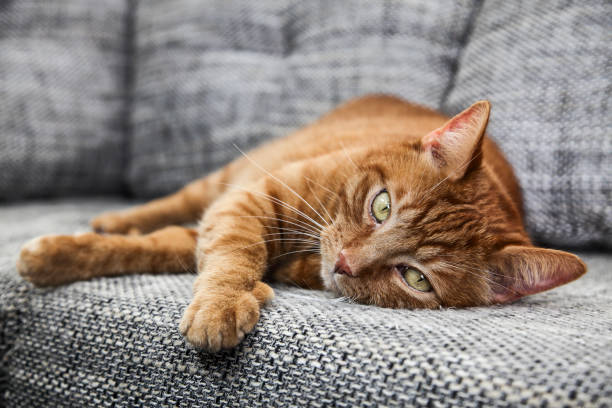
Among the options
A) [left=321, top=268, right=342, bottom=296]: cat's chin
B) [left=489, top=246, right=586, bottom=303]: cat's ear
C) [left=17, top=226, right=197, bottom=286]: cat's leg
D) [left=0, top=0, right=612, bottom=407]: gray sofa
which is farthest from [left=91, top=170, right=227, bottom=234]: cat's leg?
[left=489, top=246, right=586, bottom=303]: cat's ear

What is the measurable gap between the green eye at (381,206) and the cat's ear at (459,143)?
6.0 inches

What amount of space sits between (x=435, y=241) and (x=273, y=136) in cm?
124

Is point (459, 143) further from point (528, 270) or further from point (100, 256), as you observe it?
point (100, 256)

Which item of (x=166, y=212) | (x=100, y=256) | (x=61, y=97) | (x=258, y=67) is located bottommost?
(x=166, y=212)

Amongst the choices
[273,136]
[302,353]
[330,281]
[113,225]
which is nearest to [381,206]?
[330,281]

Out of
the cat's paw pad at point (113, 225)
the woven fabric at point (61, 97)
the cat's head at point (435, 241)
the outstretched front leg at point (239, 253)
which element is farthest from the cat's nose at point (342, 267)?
the woven fabric at point (61, 97)

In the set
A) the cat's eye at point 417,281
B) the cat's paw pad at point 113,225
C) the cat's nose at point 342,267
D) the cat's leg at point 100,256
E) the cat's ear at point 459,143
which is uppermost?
the cat's ear at point 459,143

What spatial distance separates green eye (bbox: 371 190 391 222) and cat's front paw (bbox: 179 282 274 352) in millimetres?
400

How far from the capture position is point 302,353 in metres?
0.80

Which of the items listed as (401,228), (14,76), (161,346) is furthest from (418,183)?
(14,76)

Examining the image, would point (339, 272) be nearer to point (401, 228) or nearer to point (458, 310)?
point (401, 228)

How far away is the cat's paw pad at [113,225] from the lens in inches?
61.5

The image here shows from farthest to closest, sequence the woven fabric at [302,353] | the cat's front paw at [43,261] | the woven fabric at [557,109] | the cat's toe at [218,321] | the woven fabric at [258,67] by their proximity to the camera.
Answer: the woven fabric at [258,67], the woven fabric at [557,109], the cat's front paw at [43,261], the cat's toe at [218,321], the woven fabric at [302,353]

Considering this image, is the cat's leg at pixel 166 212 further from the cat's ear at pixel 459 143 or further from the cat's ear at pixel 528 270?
the cat's ear at pixel 528 270
